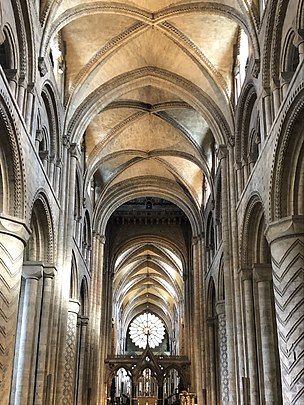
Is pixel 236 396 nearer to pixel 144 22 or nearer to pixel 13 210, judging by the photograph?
pixel 13 210

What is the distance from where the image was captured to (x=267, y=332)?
15.0m

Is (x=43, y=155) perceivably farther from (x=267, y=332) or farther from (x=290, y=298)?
(x=290, y=298)

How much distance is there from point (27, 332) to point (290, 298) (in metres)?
7.32

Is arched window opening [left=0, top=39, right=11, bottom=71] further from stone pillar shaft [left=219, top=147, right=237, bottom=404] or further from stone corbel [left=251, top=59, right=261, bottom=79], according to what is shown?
stone pillar shaft [left=219, top=147, right=237, bottom=404]

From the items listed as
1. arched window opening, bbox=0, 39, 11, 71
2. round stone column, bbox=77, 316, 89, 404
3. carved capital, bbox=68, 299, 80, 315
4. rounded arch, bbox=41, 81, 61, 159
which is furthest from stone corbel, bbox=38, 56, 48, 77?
round stone column, bbox=77, 316, 89, 404

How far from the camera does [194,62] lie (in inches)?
770

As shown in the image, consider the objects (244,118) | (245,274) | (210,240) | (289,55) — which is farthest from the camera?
(210,240)

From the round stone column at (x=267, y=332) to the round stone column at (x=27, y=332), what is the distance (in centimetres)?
625

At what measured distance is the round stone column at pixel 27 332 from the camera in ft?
47.6

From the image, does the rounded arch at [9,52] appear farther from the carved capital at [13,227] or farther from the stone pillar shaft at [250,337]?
the stone pillar shaft at [250,337]

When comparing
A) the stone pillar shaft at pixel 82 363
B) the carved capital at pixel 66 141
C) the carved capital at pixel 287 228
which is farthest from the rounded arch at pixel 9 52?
the stone pillar shaft at pixel 82 363

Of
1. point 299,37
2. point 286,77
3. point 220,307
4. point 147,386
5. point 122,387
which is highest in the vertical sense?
point 286,77

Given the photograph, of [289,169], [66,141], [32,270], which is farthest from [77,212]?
[289,169]

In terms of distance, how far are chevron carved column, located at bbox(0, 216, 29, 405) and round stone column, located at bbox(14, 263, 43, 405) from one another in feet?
9.54
